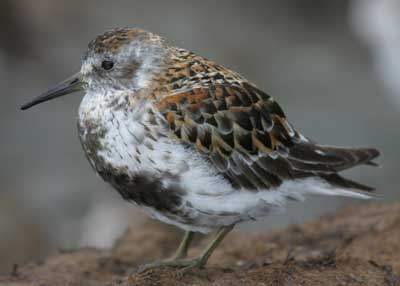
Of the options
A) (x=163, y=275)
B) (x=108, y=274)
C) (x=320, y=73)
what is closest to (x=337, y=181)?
(x=163, y=275)

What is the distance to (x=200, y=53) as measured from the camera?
72.8 ft

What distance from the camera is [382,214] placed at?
10.2 meters

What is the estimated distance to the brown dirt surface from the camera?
7.41m

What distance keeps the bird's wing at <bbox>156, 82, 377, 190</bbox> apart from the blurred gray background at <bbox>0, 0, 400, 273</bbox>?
6883 millimetres

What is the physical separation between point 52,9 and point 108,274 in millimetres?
15507

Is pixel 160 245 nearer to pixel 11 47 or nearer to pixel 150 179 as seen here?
pixel 150 179

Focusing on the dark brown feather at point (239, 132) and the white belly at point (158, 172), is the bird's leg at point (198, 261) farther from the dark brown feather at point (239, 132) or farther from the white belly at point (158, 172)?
the dark brown feather at point (239, 132)

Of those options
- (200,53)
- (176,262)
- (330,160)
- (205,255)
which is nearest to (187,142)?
(205,255)

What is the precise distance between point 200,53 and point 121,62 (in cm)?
1486

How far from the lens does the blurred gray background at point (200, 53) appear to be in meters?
16.4

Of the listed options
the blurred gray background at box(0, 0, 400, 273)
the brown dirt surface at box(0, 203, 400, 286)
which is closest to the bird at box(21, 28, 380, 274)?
the brown dirt surface at box(0, 203, 400, 286)

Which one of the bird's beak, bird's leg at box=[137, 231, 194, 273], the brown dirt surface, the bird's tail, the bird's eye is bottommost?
the brown dirt surface

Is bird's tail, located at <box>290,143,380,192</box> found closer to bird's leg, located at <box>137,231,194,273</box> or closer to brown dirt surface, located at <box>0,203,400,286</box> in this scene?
brown dirt surface, located at <box>0,203,400,286</box>

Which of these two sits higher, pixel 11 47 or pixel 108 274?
pixel 11 47
